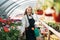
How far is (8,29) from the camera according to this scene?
Result: 3797 millimetres

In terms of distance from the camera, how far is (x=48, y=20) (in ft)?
10.3

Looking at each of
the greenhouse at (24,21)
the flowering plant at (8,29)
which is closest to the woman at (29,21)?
the greenhouse at (24,21)

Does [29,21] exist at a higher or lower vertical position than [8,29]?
higher

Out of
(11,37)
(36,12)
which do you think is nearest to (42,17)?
(36,12)

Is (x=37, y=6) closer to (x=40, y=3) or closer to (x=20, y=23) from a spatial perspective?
(x=40, y=3)

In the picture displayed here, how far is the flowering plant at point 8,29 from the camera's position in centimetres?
378

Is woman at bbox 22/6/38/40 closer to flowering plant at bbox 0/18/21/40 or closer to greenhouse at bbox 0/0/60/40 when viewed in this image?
greenhouse at bbox 0/0/60/40

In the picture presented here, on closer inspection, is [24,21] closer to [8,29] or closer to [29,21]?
[29,21]

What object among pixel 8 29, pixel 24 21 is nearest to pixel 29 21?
pixel 24 21

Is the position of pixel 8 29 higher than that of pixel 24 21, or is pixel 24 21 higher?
pixel 24 21

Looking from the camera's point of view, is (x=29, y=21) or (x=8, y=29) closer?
(x=29, y=21)

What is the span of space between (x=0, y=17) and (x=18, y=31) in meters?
0.44

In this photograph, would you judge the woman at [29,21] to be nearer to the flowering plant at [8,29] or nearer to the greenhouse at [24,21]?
the greenhouse at [24,21]

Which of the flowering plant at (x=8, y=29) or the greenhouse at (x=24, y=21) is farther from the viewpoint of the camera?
the flowering plant at (x=8, y=29)
